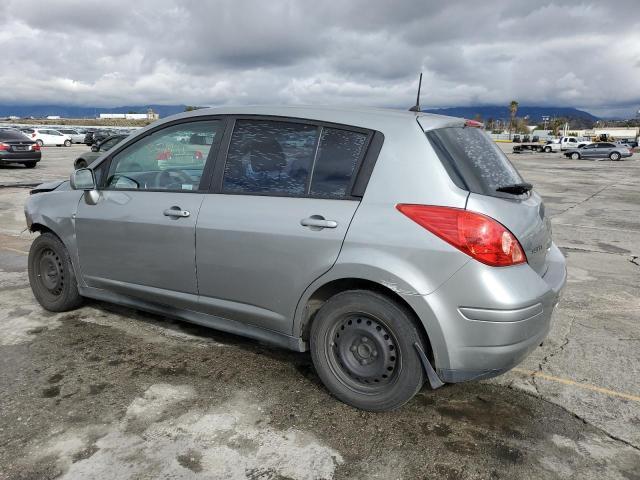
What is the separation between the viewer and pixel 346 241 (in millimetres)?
2865

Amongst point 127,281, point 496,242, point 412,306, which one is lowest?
point 127,281

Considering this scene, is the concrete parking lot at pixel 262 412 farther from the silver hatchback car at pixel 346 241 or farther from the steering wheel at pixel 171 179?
the steering wheel at pixel 171 179

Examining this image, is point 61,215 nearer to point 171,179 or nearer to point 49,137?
point 171,179

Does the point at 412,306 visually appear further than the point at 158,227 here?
No

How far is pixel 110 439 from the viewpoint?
273cm

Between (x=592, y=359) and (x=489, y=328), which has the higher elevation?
(x=489, y=328)

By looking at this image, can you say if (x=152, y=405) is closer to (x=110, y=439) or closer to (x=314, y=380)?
(x=110, y=439)

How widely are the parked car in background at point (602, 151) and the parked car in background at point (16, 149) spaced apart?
132ft

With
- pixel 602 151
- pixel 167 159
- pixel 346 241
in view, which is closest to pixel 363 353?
pixel 346 241

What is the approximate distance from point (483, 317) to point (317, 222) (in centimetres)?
101

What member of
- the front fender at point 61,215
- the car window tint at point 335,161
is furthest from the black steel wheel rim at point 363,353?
the front fender at point 61,215

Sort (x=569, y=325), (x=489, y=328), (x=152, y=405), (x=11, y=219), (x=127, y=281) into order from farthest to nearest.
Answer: (x=11, y=219)
(x=569, y=325)
(x=127, y=281)
(x=152, y=405)
(x=489, y=328)

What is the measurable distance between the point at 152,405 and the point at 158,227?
3.89ft

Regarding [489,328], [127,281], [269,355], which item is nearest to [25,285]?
[127,281]
